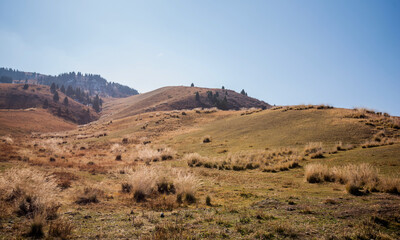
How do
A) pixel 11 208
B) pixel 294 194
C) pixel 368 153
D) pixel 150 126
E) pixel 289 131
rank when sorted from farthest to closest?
pixel 150 126 → pixel 289 131 → pixel 368 153 → pixel 294 194 → pixel 11 208

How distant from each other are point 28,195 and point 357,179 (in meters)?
14.3

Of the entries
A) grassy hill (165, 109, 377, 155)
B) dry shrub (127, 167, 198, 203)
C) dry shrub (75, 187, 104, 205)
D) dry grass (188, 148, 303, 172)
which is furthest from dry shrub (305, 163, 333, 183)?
dry shrub (75, 187, 104, 205)

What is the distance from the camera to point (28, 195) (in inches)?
280

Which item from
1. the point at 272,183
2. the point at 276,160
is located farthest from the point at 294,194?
the point at 276,160

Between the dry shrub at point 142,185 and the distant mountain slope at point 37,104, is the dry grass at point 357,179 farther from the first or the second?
the distant mountain slope at point 37,104

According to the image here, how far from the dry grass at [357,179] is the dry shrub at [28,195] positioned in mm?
12188

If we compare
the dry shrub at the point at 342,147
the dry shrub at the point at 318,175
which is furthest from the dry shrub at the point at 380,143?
the dry shrub at the point at 318,175

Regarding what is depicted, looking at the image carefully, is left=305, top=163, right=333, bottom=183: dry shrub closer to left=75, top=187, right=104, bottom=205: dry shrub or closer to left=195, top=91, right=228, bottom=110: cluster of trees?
left=75, top=187, right=104, bottom=205: dry shrub

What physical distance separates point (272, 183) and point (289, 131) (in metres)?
15.9

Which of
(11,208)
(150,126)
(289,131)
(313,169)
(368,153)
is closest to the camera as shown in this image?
(11,208)

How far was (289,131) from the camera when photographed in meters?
26.1

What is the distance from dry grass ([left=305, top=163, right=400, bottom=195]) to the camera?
8.60m

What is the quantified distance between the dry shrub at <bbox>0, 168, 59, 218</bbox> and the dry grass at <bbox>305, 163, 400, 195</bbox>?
12.2m

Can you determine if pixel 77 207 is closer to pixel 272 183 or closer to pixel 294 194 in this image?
pixel 294 194
